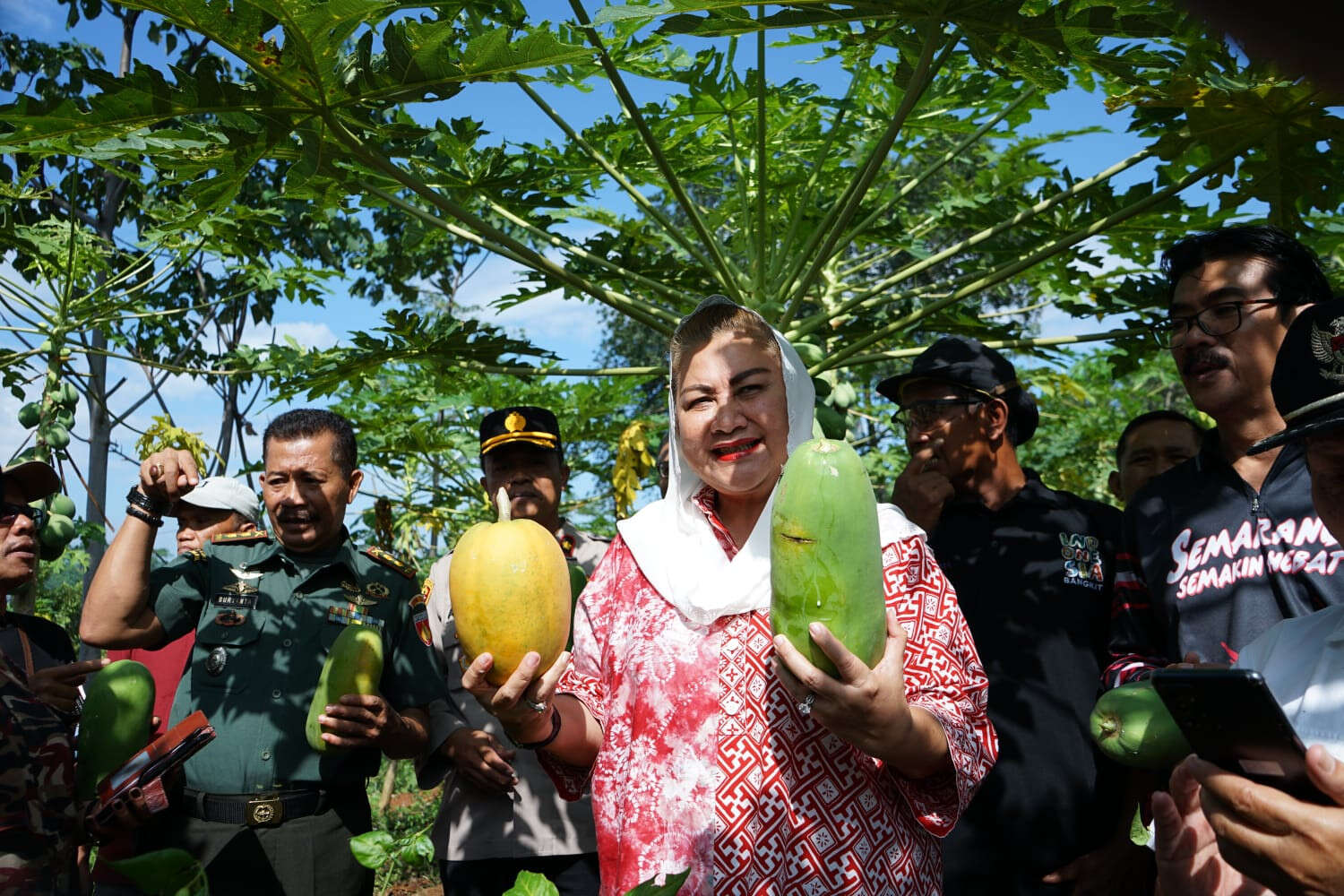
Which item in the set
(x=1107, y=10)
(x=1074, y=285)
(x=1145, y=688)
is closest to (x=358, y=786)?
(x=1145, y=688)

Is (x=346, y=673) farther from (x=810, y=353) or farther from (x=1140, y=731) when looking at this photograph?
(x=1140, y=731)

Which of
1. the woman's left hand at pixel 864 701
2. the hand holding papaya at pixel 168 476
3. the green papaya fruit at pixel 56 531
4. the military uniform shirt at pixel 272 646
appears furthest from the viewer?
Answer: the green papaya fruit at pixel 56 531

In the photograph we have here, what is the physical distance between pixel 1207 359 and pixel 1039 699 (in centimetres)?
93

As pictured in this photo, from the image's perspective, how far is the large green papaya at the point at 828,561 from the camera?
1472 mm

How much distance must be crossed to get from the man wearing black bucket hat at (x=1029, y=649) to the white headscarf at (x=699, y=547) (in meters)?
0.98

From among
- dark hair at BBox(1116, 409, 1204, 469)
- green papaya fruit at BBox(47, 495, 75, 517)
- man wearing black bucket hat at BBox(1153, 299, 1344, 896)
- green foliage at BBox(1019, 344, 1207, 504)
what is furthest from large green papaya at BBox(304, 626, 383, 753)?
green foliage at BBox(1019, 344, 1207, 504)

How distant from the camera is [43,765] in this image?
1897 millimetres

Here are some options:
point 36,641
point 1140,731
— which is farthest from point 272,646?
point 1140,731

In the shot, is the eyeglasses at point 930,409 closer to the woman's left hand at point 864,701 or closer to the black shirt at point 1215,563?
the black shirt at point 1215,563

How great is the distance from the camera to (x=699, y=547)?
1.96m

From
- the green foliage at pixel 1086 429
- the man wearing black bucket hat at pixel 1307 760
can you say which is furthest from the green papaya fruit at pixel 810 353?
the green foliage at pixel 1086 429

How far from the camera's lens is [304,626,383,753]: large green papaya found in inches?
104

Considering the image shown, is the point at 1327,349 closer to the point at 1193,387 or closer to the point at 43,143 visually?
the point at 1193,387

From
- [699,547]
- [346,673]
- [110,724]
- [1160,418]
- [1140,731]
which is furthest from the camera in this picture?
[1160,418]
